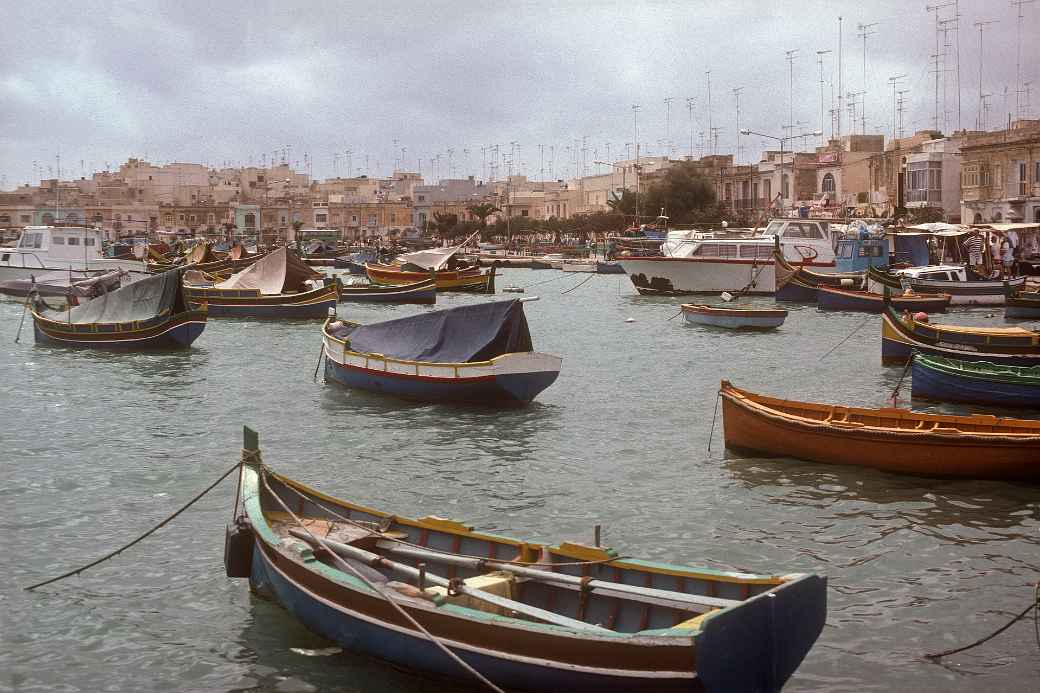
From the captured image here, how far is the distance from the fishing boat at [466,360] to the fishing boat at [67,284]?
22965mm

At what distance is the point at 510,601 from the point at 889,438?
888 centimetres

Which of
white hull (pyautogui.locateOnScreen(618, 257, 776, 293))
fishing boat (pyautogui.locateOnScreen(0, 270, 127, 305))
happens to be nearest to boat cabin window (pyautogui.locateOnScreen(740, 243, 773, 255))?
white hull (pyautogui.locateOnScreen(618, 257, 776, 293))

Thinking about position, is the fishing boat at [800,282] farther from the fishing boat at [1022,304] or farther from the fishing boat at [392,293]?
the fishing boat at [392,293]

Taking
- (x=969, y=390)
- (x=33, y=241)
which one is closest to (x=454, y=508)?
(x=969, y=390)

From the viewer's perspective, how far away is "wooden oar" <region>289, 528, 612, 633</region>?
28.0 feet

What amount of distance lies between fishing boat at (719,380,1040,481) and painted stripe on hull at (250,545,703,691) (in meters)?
8.71

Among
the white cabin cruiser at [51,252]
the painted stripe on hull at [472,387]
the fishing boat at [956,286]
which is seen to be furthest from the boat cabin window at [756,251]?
the painted stripe on hull at [472,387]

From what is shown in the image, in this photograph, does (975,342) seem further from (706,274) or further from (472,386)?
(706,274)

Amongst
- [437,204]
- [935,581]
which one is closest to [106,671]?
[935,581]

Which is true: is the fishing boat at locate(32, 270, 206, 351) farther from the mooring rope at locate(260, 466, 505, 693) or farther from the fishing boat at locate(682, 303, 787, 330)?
the mooring rope at locate(260, 466, 505, 693)

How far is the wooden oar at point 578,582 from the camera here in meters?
8.44

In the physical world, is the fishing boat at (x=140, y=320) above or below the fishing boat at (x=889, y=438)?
above

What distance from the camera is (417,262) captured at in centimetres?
6059

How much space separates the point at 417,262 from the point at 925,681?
51.9 m
